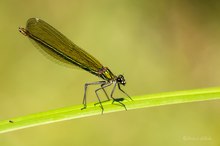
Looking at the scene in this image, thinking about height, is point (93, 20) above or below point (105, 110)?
above

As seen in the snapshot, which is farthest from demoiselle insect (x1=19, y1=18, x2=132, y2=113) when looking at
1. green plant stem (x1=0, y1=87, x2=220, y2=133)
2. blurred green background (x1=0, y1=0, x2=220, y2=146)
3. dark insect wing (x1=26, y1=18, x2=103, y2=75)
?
blurred green background (x1=0, y1=0, x2=220, y2=146)

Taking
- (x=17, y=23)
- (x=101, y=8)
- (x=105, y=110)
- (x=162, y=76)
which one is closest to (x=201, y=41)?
(x=162, y=76)

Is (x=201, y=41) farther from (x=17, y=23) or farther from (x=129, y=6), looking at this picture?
(x=17, y=23)

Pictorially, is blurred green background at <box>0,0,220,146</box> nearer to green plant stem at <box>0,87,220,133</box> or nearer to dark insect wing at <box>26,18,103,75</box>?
dark insect wing at <box>26,18,103,75</box>

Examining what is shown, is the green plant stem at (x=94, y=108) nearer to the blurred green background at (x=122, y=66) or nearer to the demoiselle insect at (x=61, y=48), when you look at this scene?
the demoiselle insect at (x=61, y=48)

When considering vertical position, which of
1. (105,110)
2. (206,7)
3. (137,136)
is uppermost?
(206,7)

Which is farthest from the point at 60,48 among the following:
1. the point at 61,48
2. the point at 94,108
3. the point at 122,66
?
the point at 122,66
